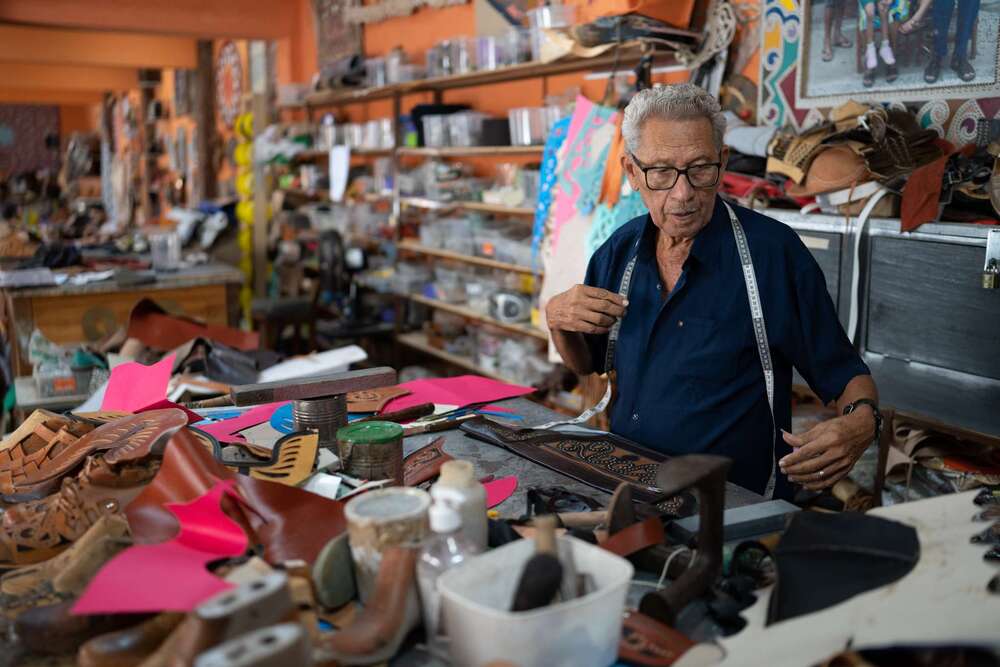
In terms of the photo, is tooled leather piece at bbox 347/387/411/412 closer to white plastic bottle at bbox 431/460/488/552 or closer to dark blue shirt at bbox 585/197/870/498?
dark blue shirt at bbox 585/197/870/498

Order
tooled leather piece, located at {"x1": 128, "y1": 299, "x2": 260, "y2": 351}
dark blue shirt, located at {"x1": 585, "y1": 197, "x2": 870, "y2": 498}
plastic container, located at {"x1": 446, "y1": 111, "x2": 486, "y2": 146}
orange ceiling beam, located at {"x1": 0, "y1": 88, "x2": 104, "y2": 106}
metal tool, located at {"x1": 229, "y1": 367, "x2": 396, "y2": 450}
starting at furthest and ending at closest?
orange ceiling beam, located at {"x1": 0, "y1": 88, "x2": 104, "y2": 106} → plastic container, located at {"x1": 446, "y1": 111, "x2": 486, "y2": 146} → tooled leather piece, located at {"x1": 128, "y1": 299, "x2": 260, "y2": 351} → dark blue shirt, located at {"x1": 585, "y1": 197, "x2": 870, "y2": 498} → metal tool, located at {"x1": 229, "y1": 367, "x2": 396, "y2": 450}

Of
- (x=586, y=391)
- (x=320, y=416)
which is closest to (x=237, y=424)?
(x=320, y=416)

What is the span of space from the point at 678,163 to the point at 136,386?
160 centimetres

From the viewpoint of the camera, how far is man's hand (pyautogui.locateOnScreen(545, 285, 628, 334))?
7.19 ft

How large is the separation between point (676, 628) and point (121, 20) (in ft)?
29.5

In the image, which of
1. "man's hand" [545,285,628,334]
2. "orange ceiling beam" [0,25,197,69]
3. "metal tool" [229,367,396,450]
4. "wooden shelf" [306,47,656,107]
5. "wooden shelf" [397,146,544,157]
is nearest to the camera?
"metal tool" [229,367,396,450]

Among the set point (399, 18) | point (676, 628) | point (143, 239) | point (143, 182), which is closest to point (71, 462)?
point (676, 628)

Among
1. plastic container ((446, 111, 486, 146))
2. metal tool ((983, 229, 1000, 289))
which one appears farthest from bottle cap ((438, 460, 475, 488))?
plastic container ((446, 111, 486, 146))

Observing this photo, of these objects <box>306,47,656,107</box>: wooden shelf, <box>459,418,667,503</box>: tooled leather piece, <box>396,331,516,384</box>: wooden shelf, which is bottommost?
<box>396,331,516,384</box>: wooden shelf

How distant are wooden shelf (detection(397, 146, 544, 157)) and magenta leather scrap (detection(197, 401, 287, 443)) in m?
3.06

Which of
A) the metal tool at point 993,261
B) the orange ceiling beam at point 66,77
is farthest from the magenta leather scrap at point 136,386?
the orange ceiling beam at point 66,77

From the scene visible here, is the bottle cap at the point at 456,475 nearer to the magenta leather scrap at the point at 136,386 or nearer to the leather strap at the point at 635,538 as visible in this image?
the leather strap at the point at 635,538

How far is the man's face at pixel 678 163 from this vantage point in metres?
2.22

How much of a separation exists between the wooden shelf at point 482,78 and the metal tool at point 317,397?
2873 millimetres
